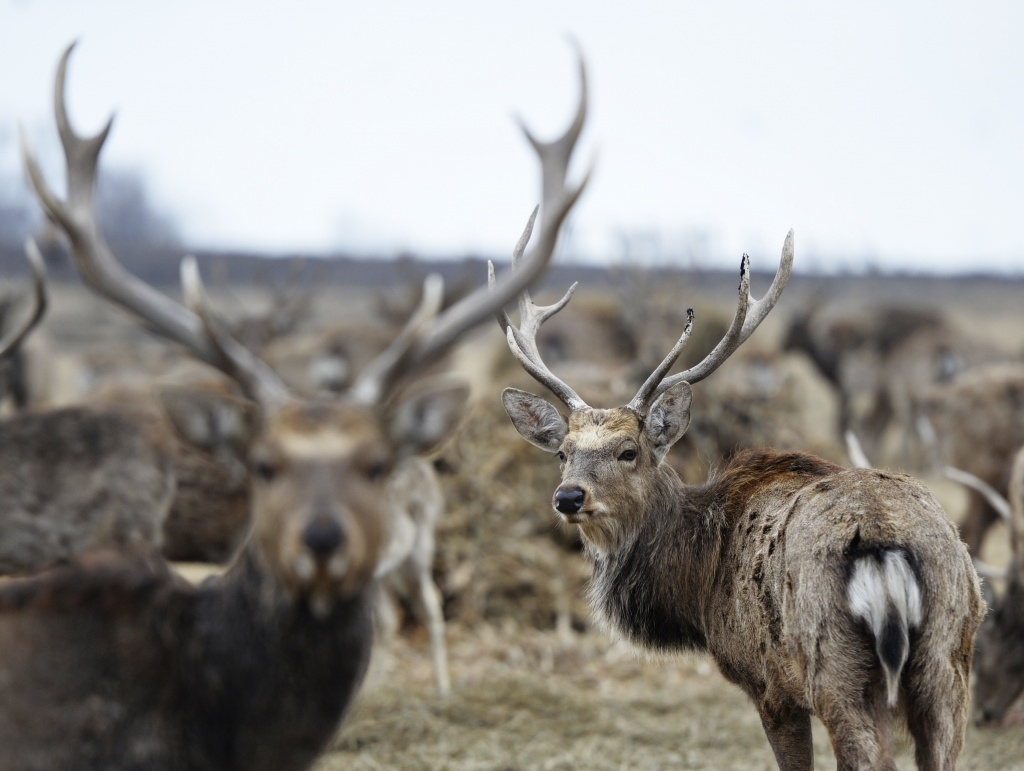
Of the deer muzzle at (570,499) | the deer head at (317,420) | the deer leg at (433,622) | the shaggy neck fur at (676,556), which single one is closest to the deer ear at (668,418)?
the shaggy neck fur at (676,556)

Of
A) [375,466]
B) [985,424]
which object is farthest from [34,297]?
[985,424]

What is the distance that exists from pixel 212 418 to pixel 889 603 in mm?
2041

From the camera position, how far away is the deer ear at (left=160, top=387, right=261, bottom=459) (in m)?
2.95

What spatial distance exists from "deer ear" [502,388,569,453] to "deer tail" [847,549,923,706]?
5.82 feet

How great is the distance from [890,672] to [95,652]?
2300 mm

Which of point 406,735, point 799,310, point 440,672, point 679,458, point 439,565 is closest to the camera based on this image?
point 406,735

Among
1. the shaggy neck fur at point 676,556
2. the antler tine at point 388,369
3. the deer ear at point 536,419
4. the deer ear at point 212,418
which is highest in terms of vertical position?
the antler tine at point 388,369

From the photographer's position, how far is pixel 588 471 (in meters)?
4.48

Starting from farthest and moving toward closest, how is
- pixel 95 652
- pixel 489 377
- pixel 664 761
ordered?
1. pixel 489 377
2. pixel 664 761
3. pixel 95 652

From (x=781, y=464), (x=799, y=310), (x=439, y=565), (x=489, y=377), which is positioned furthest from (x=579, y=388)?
(x=799, y=310)

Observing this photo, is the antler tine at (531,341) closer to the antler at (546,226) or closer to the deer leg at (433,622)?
the antler at (546,226)

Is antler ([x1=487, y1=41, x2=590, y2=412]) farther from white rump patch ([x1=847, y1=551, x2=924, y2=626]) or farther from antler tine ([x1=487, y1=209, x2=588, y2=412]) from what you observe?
white rump patch ([x1=847, y1=551, x2=924, y2=626])

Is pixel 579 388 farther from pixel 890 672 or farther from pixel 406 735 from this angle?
pixel 890 672

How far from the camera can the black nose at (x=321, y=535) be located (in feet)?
8.81
